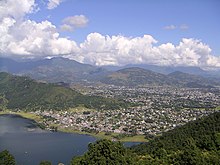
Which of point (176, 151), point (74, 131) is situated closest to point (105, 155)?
point (176, 151)

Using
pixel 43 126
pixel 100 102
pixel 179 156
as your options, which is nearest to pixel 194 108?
pixel 100 102

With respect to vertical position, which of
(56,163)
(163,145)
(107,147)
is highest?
(107,147)

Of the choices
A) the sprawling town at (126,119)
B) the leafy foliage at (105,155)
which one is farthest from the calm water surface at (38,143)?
the leafy foliage at (105,155)

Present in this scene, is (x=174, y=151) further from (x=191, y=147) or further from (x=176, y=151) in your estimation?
(x=191, y=147)

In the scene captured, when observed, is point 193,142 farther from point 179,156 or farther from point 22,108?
point 22,108

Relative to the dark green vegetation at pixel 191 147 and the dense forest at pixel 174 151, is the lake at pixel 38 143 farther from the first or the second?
the dense forest at pixel 174 151

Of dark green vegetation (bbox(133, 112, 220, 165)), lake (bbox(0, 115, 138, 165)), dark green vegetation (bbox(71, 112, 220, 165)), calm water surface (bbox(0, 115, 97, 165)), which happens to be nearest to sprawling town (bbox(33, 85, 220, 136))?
lake (bbox(0, 115, 138, 165))
